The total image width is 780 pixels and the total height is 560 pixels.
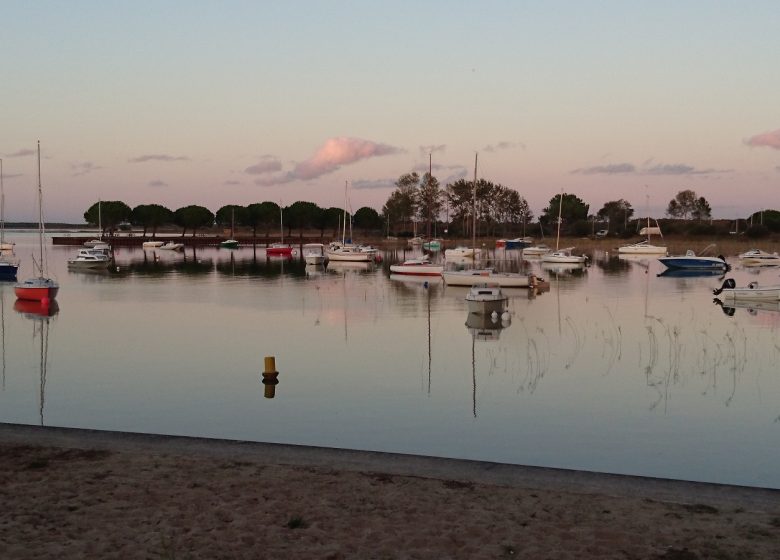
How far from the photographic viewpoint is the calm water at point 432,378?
17609 mm

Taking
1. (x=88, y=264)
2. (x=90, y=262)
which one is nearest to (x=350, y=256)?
(x=90, y=262)

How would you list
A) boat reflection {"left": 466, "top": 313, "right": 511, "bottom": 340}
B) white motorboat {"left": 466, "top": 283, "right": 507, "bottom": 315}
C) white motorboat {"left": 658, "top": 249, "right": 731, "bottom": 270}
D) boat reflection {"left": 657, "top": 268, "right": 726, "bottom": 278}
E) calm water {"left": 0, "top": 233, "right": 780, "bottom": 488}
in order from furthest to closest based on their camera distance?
white motorboat {"left": 658, "top": 249, "right": 731, "bottom": 270}
boat reflection {"left": 657, "top": 268, "right": 726, "bottom": 278}
white motorboat {"left": 466, "top": 283, "right": 507, "bottom": 315}
boat reflection {"left": 466, "top": 313, "right": 511, "bottom": 340}
calm water {"left": 0, "top": 233, "right": 780, "bottom": 488}

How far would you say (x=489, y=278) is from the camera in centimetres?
6256

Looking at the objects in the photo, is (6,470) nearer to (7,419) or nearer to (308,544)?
(308,544)

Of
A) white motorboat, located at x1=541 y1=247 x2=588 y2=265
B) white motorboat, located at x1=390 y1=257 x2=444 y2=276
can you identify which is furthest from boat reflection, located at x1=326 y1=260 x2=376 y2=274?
white motorboat, located at x1=541 y1=247 x2=588 y2=265

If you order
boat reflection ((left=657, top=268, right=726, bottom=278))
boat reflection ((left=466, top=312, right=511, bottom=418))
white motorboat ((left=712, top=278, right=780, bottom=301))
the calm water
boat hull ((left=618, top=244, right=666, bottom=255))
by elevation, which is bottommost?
the calm water

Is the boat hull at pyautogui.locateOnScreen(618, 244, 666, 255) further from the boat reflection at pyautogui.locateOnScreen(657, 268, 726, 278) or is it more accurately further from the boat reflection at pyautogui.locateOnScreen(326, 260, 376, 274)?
the boat reflection at pyautogui.locateOnScreen(326, 260, 376, 274)

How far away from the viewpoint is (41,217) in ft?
189

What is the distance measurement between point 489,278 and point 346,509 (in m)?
53.3

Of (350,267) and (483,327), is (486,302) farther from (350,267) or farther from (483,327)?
(350,267)

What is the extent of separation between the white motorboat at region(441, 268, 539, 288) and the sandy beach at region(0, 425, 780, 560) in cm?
4989

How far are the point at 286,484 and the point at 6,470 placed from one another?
4309 mm

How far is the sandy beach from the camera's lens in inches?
347

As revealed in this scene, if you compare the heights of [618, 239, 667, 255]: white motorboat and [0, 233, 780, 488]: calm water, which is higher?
[618, 239, 667, 255]: white motorboat
